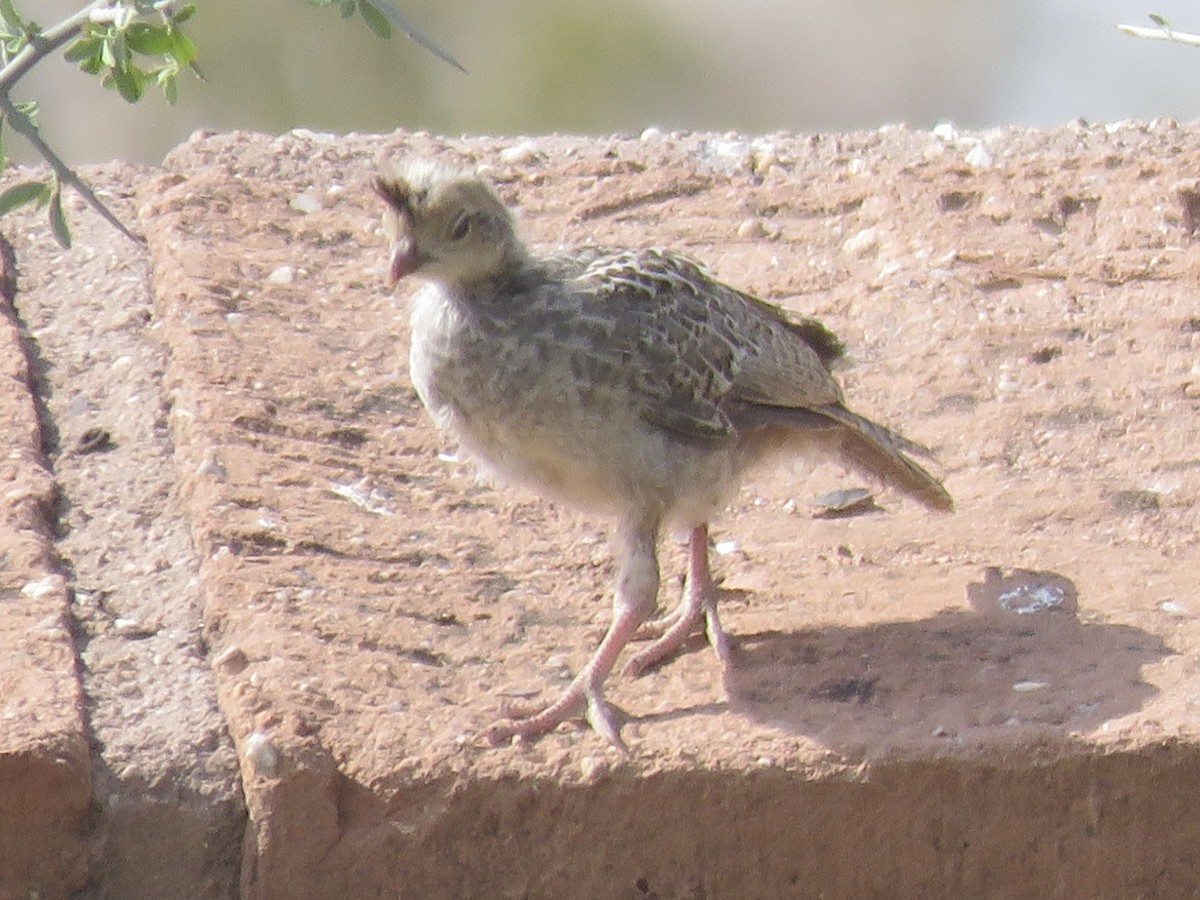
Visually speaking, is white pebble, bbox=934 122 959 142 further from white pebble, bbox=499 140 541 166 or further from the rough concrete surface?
white pebble, bbox=499 140 541 166

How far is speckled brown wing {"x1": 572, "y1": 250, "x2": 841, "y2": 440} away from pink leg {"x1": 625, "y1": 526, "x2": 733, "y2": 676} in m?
0.23

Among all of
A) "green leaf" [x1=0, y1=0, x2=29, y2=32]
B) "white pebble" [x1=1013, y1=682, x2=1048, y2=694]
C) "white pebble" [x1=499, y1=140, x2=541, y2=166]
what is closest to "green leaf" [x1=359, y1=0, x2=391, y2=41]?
"green leaf" [x1=0, y1=0, x2=29, y2=32]

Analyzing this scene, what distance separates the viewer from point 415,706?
295 cm

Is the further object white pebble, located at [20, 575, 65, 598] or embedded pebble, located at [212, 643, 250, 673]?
white pebble, located at [20, 575, 65, 598]

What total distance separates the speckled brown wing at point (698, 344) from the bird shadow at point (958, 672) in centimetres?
54

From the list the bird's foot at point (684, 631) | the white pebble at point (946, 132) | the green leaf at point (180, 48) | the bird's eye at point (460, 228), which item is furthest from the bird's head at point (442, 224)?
the white pebble at point (946, 132)

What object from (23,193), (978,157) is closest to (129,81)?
(23,193)

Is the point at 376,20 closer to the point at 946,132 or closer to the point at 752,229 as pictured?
the point at 752,229

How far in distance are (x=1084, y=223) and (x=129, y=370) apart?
8.03ft

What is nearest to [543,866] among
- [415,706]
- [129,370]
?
[415,706]

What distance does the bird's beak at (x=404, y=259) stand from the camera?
3711 millimetres

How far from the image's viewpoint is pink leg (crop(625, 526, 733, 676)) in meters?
3.46

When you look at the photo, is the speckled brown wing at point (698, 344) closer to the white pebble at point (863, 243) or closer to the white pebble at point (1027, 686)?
the white pebble at point (863, 243)

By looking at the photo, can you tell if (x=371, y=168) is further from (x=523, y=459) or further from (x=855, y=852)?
(x=855, y=852)
